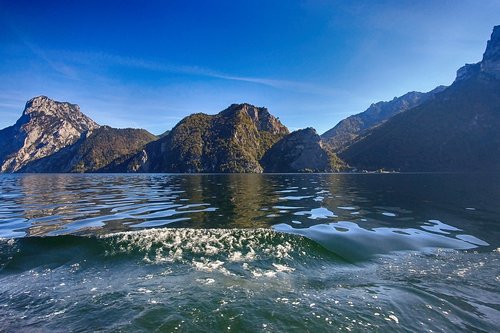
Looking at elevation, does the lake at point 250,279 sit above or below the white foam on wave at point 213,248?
below

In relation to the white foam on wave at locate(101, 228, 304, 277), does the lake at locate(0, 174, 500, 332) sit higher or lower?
lower

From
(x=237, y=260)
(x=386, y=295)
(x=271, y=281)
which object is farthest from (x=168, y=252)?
(x=386, y=295)

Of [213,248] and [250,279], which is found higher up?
[213,248]

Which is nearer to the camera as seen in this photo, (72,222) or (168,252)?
(168,252)

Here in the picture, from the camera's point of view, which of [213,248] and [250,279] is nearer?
[250,279]

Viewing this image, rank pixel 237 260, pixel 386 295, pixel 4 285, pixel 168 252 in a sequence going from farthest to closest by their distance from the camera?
pixel 168 252 → pixel 237 260 → pixel 4 285 → pixel 386 295

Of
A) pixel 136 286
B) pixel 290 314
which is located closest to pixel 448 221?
pixel 290 314

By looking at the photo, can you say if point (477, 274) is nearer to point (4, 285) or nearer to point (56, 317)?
point (56, 317)

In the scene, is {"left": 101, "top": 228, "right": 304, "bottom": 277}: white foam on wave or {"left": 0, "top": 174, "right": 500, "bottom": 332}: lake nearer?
{"left": 0, "top": 174, "right": 500, "bottom": 332}: lake

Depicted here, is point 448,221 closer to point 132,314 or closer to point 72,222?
point 132,314

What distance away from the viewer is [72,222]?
88.1 ft

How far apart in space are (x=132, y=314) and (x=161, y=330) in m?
1.51

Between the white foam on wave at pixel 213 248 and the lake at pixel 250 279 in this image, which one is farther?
the white foam on wave at pixel 213 248

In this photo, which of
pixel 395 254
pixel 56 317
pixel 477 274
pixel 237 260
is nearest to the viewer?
pixel 56 317
